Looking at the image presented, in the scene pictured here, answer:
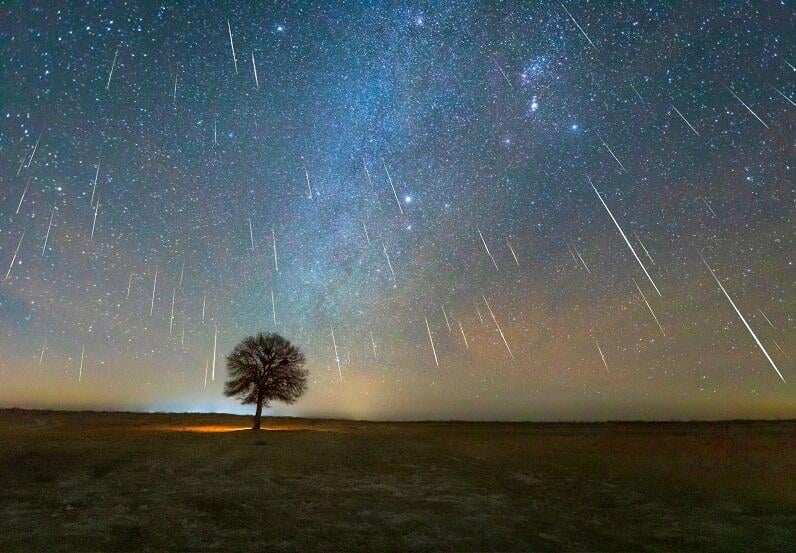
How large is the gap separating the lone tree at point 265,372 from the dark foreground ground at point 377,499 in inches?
749

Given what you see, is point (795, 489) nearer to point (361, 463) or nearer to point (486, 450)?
point (486, 450)

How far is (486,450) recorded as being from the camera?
27.5m

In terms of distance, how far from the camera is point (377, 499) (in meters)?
14.8

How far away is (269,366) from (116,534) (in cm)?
3613

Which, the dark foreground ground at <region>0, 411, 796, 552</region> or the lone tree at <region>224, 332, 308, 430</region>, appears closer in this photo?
the dark foreground ground at <region>0, 411, 796, 552</region>

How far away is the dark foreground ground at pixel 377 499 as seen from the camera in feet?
35.5

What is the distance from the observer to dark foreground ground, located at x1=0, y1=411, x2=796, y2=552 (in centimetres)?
1083

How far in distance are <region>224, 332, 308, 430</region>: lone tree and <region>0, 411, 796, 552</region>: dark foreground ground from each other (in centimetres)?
1902

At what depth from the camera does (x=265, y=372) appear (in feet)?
150

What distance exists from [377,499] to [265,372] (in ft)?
108

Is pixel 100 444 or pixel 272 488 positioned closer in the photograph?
pixel 272 488

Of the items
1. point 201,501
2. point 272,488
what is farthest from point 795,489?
point 201,501

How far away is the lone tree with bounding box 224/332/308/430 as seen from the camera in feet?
148

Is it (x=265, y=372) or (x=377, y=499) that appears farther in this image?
(x=265, y=372)
